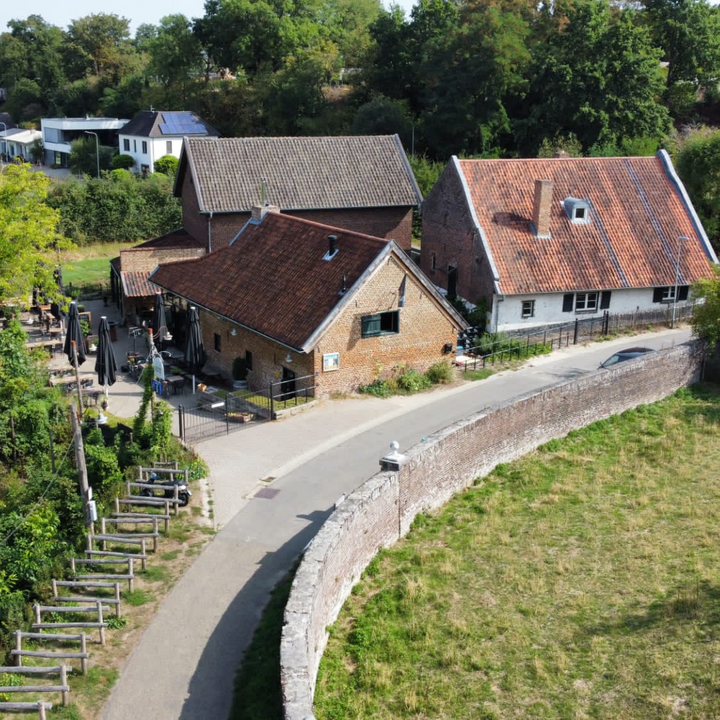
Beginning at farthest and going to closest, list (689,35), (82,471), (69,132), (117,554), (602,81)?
(69,132)
(689,35)
(602,81)
(82,471)
(117,554)

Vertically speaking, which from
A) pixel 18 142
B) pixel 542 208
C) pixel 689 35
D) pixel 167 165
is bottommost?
pixel 542 208

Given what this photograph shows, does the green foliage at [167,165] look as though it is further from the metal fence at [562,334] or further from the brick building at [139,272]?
the metal fence at [562,334]

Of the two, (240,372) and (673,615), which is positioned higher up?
(240,372)

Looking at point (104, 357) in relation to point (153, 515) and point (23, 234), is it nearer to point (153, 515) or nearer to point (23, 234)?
point (23, 234)

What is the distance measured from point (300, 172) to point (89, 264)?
52.8ft

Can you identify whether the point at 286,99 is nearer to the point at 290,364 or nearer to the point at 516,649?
the point at 290,364

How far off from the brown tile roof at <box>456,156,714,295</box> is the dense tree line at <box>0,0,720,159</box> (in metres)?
13.0

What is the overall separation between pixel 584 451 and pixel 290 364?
967 centimetres

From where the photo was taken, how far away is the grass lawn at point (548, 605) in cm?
1505

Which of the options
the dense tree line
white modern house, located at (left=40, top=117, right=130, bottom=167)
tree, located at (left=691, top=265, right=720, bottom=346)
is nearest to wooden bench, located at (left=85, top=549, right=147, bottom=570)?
tree, located at (left=691, top=265, right=720, bottom=346)

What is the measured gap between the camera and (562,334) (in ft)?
116

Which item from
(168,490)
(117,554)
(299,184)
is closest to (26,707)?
(117,554)

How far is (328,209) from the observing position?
42.0 m

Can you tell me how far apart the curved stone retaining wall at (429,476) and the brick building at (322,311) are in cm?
566
